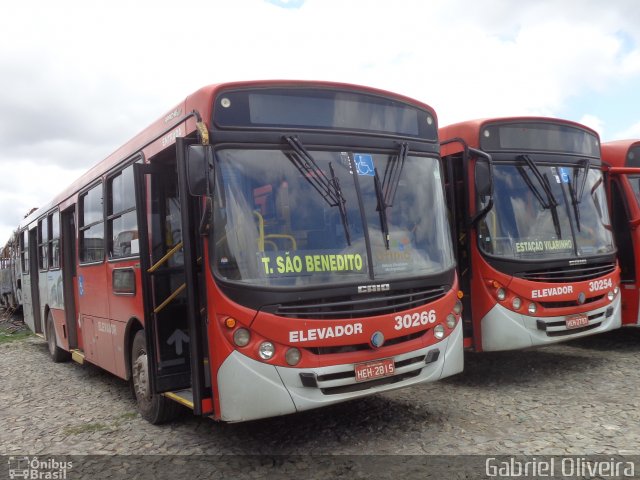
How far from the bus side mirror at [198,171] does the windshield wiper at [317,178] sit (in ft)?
2.39

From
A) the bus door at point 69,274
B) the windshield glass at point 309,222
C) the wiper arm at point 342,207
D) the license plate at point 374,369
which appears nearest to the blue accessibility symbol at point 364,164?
the windshield glass at point 309,222

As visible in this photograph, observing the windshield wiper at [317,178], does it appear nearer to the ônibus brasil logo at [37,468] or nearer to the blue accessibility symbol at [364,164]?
the blue accessibility symbol at [364,164]

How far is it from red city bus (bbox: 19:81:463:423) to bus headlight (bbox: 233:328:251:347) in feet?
0.03

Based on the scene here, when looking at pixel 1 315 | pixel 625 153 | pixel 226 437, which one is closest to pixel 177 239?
pixel 226 437

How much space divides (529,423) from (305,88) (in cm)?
350

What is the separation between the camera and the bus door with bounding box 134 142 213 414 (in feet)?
17.6

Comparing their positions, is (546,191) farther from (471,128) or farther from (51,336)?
(51,336)

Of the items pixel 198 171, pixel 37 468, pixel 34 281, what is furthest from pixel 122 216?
pixel 34 281

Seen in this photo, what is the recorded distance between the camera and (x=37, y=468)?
4.99m

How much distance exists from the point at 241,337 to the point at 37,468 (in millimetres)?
2183

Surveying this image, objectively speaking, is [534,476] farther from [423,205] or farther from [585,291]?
[585,291]

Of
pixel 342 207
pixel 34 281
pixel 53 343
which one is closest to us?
pixel 342 207

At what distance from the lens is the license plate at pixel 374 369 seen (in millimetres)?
4691

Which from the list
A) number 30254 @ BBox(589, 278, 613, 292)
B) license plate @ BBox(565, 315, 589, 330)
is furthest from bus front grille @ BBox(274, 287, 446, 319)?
number 30254 @ BBox(589, 278, 613, 292)
